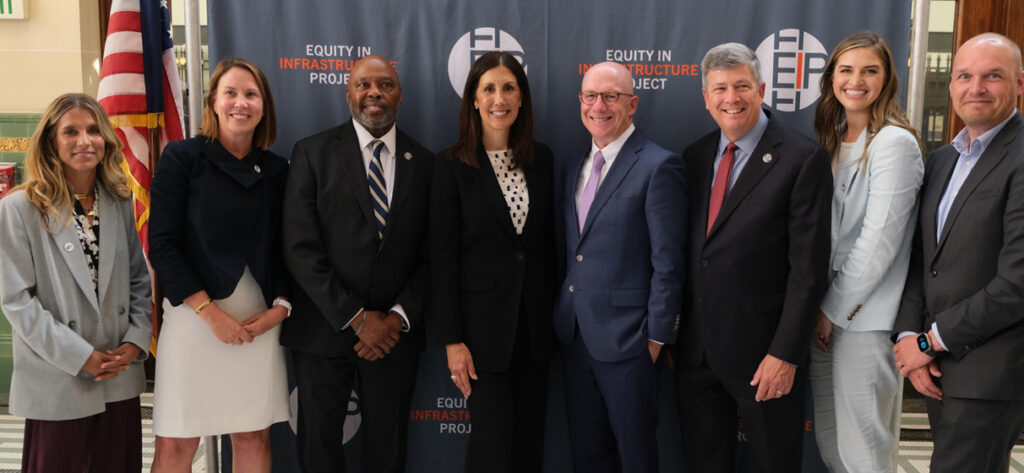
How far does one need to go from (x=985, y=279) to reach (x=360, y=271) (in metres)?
2.18

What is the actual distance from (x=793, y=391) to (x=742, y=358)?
0.80ft

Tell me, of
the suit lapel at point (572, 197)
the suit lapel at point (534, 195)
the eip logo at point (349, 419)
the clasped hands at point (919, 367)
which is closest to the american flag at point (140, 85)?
the eip logo at point (349, 419)

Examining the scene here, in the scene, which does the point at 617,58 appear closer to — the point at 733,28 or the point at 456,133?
the point at 733,28

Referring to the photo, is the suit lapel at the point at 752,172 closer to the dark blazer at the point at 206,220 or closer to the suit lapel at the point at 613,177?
the suit lapel at the point at 613,177

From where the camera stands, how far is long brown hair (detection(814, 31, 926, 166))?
2.75 m

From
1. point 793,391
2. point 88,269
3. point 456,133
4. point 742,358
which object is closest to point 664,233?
point 742,358

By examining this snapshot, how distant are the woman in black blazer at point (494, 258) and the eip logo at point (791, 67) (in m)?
1.22

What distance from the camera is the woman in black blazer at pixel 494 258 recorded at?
2.87 meters

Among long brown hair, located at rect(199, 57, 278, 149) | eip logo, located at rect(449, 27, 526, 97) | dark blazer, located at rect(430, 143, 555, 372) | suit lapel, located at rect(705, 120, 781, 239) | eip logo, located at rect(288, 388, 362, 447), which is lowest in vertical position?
eip logo, located at rect(288, 388, 362, 447)

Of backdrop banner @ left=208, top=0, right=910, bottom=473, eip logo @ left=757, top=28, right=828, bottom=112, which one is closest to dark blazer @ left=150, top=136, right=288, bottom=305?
backdrop banner @ left=208, top=0, right=910, bottom=473

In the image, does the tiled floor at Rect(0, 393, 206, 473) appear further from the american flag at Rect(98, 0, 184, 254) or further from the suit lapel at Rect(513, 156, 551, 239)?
the suit lapel at Rect(513, 156, 551, 239)

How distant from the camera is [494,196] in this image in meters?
2.87

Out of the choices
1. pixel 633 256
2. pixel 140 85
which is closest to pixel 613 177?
pixel 633 256

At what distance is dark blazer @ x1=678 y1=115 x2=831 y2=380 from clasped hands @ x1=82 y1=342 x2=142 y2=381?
209 cm
